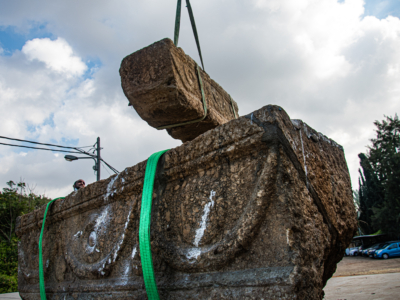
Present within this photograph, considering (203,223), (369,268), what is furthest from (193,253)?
(369,268)

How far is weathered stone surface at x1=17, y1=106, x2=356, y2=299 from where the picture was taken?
97cm

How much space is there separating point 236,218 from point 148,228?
434mm

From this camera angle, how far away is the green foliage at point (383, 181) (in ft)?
56.3

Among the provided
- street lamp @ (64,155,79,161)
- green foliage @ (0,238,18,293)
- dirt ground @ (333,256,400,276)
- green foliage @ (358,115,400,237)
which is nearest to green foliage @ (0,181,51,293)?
green foliage @ (0,238,18,293)

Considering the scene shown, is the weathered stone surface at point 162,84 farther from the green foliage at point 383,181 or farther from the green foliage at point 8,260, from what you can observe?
the green foliage at point 383,181

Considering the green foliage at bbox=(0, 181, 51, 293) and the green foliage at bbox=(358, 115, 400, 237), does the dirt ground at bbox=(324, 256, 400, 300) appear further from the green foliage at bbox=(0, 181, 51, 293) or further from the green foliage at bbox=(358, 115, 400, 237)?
the green foliage at bbox=(358, 115, 400, 237)

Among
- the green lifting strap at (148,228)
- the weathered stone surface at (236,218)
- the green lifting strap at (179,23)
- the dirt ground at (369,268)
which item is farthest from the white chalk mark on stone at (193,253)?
the dirt ground at (369,268)

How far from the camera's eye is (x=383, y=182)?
62.4ft

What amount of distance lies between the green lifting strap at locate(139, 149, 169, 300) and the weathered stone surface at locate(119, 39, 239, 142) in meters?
0.42

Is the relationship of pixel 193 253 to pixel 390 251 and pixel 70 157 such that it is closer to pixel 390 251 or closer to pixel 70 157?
pixel 70 157

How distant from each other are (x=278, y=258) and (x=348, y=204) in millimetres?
727

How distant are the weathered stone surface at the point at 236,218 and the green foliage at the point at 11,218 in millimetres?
6395

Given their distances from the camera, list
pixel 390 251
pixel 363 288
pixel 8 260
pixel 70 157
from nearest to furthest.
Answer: pixel 363 288, pixel 8 260, pixel 70 157, pixel 390 251

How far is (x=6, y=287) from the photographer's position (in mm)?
5902
